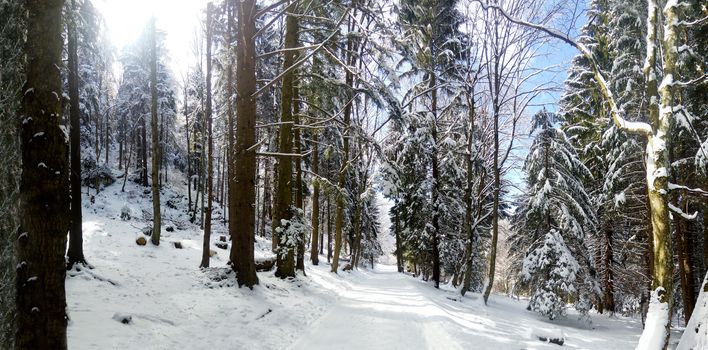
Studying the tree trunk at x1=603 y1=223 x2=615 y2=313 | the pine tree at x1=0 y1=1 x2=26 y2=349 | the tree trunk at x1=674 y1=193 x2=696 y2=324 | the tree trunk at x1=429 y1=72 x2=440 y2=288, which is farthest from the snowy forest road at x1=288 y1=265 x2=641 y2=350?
the tree trunk at x1=429 y1=72 x2=440 y2=288

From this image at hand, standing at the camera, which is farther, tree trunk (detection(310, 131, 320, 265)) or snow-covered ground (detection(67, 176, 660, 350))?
tree trunk (detection(310, 131, 320, 265))

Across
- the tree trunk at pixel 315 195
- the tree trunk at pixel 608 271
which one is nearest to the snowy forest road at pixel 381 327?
the tree trunk at pixel 315 195

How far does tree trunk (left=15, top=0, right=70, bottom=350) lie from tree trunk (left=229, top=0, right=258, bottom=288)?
207 inches

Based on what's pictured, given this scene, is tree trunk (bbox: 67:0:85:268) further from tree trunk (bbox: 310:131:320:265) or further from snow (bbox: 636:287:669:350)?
snow (bbox: 636:287:669:350)

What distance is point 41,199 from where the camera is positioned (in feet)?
13.2

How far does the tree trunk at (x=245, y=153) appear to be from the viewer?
9438mm

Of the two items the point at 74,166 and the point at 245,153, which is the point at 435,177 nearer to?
the point at 245,153

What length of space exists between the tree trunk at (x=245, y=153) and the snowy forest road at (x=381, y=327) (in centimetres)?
260

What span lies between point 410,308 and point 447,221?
11682 millimetres

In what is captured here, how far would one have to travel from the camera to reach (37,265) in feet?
13.2

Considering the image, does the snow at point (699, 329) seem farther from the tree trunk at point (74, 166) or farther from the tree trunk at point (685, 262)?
the tree trunk at point (74, 166)

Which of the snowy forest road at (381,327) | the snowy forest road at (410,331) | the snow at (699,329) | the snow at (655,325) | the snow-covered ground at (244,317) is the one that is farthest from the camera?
the snowy forest road at (410,331)

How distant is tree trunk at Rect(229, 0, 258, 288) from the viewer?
944 cm

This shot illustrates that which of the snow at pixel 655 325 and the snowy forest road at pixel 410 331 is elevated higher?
the snow at pixel 655 325
